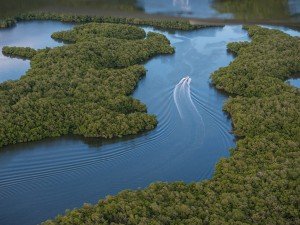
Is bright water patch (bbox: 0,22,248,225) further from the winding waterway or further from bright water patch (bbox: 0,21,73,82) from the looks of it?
bright water patch (bbox: 0,21,73,82)

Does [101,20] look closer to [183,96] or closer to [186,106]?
[183,96]

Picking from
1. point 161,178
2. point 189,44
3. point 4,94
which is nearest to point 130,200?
point 161,178

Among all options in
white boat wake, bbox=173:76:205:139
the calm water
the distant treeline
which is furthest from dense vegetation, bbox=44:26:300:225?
the calm water

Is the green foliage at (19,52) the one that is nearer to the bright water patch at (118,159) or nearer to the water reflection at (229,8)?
the bright water patch at (118,159)

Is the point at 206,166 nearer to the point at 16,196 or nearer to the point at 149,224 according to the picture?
the point at 149,224

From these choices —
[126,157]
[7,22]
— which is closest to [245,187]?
[126,157]

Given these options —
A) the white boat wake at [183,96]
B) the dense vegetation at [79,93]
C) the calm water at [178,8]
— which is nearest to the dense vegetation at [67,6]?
the calm water at [178,8]
